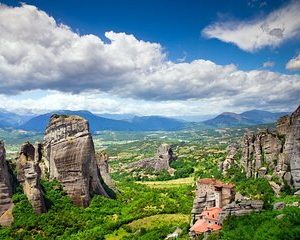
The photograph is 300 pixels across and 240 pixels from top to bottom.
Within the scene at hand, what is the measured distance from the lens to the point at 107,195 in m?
92.8

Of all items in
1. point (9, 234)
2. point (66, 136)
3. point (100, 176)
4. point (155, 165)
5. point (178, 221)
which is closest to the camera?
point (9, 234)

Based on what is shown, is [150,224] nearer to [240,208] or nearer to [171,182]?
[240,208]

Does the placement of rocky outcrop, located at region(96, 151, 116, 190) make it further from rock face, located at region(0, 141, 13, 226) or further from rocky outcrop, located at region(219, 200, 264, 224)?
rocky outcrop, located at region(219, 200, 264, 224)

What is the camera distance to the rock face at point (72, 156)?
8312 cm

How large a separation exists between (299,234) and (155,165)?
124 meters

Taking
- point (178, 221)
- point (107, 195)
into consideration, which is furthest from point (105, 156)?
point (178, 221)

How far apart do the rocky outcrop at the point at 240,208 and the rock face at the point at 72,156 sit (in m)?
33.3

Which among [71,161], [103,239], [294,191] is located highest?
[71,161]

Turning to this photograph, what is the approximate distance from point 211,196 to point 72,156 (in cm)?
2960

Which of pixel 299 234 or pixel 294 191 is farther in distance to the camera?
pixel 294 191

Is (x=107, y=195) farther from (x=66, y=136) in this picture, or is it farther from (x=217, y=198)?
(x=217, y=198)

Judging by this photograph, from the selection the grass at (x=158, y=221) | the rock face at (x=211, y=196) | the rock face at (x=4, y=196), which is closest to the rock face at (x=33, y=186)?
the rock face at (x=4, y=196)

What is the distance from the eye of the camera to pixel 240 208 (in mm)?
57031

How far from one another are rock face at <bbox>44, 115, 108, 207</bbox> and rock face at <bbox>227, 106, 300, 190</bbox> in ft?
102
